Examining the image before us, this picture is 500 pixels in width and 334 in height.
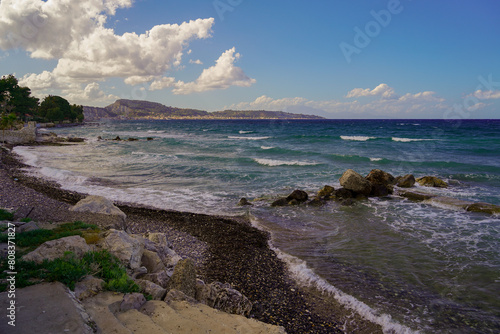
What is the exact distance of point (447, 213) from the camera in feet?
50.8

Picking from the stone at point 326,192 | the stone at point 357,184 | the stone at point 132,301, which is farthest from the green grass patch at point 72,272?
the stone at point 357,184

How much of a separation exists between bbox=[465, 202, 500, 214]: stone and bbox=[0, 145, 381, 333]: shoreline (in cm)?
1137

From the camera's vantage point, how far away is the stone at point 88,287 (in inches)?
208

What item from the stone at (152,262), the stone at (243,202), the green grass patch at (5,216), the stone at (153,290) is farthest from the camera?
the stone at (243,202)

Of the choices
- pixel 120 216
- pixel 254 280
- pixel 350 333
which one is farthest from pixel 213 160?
pixel 350 333

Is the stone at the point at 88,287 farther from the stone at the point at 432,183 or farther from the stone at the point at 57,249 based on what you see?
the stone at the point at 432,183

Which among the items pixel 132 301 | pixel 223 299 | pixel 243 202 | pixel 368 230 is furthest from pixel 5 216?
pixel 368 230

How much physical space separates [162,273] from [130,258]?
2.73ft

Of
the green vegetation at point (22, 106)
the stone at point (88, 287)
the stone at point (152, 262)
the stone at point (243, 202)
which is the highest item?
the green vegetation at point (22, 106)

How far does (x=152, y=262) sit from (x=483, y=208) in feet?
54.2

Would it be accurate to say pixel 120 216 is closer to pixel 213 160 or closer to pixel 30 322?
pixel 30 322

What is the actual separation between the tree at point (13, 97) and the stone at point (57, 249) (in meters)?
87.5

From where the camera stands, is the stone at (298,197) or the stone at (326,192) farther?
the stone at (326,192)

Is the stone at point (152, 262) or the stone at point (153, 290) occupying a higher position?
the stone at point (153, 290)
